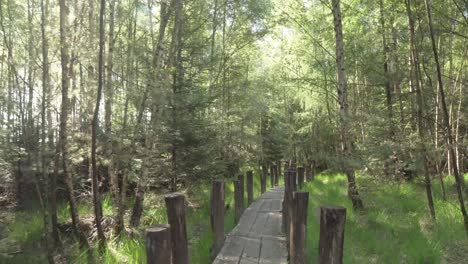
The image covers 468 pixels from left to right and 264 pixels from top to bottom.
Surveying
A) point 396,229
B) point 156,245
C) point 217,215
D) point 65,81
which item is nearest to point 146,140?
point 65,81

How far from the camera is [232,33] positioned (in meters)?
16.0

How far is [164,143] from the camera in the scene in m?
8.12

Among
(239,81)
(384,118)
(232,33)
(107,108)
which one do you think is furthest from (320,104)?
(107,108)

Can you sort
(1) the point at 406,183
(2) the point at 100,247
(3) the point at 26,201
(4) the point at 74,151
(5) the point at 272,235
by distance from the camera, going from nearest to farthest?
(5) the point at 272,235
(2) the point at 100,247
(4) the point at 74,151
(1) the point at 406,183
(3) the point at 26,201

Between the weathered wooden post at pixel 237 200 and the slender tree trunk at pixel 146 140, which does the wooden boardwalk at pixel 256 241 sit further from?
the slender tree trunk at pixel 146 140

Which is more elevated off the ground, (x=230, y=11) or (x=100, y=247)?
(x=230, y=11)

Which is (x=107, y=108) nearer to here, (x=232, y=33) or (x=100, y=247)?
(x=100, y=247)

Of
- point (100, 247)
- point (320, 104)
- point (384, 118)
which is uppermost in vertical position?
point (320, 104)

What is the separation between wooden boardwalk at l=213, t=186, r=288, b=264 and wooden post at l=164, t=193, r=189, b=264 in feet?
4.74

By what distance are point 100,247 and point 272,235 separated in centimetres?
340

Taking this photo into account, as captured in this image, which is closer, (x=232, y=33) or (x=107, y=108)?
(x=107, y=108)

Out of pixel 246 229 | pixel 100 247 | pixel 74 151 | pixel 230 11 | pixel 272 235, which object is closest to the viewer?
pixel 272 235

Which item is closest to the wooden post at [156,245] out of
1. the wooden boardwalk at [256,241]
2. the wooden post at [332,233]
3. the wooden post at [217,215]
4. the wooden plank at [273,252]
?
the wooden post at [332,233]

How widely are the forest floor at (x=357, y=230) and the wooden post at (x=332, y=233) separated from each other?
2.09 meters
